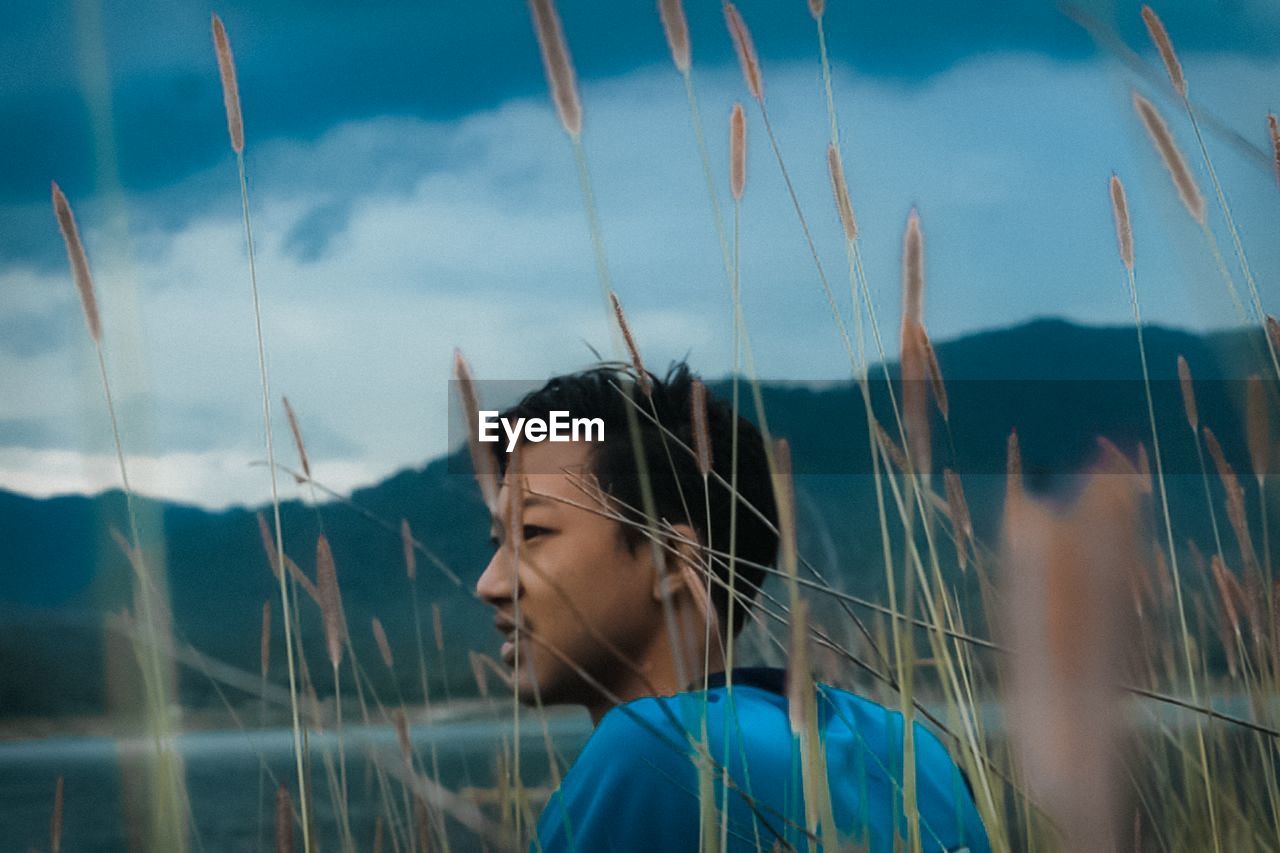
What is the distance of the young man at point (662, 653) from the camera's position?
675 millimetres

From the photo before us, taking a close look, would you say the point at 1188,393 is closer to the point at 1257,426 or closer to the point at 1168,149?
the point at 1257,426

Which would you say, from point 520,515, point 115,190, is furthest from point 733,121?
point 115,190

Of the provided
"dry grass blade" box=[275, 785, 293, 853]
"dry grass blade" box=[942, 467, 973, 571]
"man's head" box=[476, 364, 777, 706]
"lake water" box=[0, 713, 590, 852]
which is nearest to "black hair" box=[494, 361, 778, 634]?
Answer: "man's head" box=[476, 364, 777, 706]

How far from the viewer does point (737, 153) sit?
76 centimetres

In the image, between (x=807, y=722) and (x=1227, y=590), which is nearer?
(x=807, y=722)

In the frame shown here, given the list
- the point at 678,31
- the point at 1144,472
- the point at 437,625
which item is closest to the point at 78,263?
the point at 678,31

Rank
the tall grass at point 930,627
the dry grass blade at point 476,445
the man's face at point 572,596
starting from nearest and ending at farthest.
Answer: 1. the tall grass at point 930,627
2. the dry grass blade at point 476,445
3. the man's face at point 572,596

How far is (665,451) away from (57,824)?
1.91ft

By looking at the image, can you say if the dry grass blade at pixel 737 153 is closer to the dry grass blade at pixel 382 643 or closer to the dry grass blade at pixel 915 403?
the dry grass blade at pixel 915 403

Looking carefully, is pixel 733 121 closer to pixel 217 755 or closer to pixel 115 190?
pixel 217 755

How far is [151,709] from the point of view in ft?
2.28

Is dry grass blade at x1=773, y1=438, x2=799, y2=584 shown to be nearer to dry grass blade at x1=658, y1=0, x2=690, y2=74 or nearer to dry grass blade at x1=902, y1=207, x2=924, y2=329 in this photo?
dry grass blade at x1=902, y1=207, x2=924, y2=329

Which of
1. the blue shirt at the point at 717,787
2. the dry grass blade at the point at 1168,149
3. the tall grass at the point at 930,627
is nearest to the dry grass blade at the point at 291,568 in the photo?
the tall grass at the point at 930,627

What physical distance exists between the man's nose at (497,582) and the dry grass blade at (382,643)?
10cm
